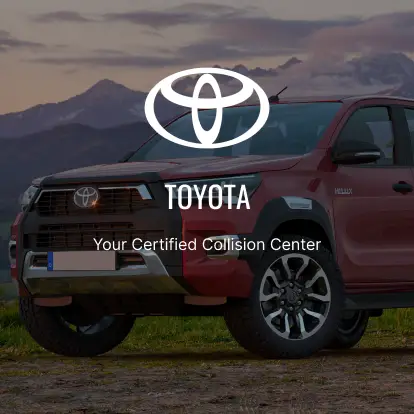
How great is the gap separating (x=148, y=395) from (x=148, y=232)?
2124mm

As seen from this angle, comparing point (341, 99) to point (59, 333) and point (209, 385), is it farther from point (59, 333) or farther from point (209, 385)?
point (209, 385)

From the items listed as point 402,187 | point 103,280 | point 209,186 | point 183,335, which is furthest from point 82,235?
point 183,335

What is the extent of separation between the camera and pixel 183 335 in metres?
13.1

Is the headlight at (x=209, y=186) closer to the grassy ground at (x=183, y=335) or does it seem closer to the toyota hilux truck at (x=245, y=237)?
the toyota hilux truck at (x=245, y=237)

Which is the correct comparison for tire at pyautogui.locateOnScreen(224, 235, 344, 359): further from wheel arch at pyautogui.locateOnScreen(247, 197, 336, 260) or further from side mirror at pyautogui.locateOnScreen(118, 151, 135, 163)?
side mirror at pyautogui.locateOnScreen(118, 151, 135, 163)

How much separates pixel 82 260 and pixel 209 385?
2012 mm

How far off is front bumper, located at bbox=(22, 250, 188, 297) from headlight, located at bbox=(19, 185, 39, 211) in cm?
41

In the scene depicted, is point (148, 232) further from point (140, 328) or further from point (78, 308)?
point (140, 328)

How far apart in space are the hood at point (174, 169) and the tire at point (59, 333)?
1054mm

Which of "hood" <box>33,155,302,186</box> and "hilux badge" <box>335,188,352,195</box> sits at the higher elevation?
"hood" <box>33,155,302,186</box>

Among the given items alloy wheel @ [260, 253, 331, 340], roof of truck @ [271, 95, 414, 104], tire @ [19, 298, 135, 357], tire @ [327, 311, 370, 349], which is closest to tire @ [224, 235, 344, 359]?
alloy wheel @ [260, 253, 331, 340]

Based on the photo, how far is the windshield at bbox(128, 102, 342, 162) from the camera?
1009 centimetres

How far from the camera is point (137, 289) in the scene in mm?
9188
